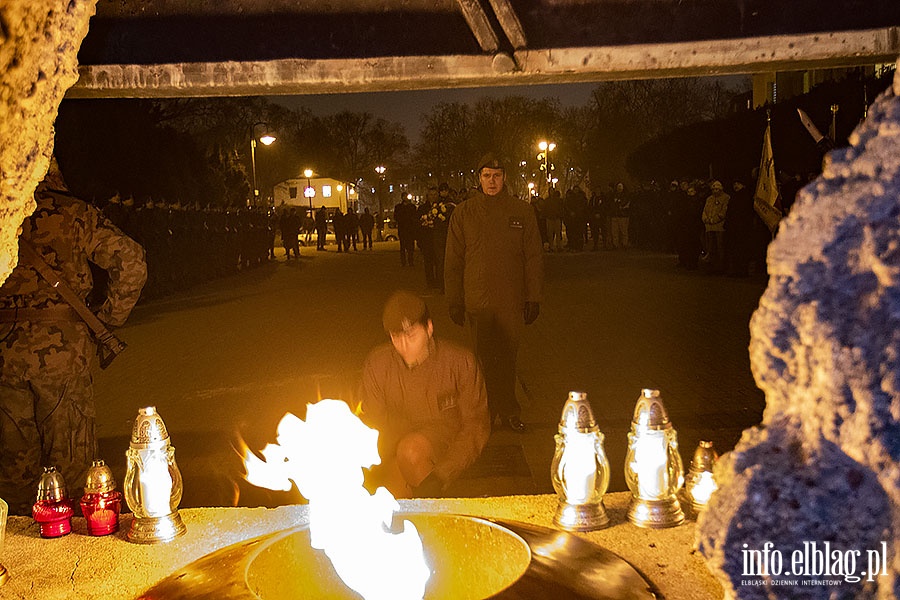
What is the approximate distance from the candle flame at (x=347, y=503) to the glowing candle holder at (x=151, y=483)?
0.36m

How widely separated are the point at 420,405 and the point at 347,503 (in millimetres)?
1526

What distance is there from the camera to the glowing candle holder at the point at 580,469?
10.9ft

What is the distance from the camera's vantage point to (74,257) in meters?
4.64

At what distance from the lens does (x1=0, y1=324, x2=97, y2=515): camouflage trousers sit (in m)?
4.52

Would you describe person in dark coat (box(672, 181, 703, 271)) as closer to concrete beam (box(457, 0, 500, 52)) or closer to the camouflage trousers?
the camouflage trousers

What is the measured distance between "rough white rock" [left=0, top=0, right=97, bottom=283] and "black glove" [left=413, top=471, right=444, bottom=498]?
2542mm

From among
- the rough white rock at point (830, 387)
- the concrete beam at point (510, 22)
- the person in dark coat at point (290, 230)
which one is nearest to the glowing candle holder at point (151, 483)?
the concrete beam at point (510, 22)

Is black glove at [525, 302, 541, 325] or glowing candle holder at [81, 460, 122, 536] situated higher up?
black glove at [525, 302, 541, 325]

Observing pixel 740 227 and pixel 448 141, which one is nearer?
pixel 740 227

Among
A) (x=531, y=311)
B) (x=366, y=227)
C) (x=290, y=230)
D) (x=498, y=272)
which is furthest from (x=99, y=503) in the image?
(x=366, y=227)

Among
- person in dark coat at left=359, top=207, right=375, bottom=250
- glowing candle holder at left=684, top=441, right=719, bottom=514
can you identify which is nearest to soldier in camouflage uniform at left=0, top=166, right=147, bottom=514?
glowing candle holder at left=684, top=441, right=719, bottom=514

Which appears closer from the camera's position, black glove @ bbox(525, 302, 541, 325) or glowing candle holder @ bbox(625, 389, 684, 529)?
glowing candle holder @ bbox(625, 389, 684, 529)

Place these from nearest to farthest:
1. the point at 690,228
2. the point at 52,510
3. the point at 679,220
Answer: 1. the point at 52,510
2. the point at 690,228
3. the point at 679,220

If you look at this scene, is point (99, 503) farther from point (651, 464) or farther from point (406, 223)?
point (406, 223)
